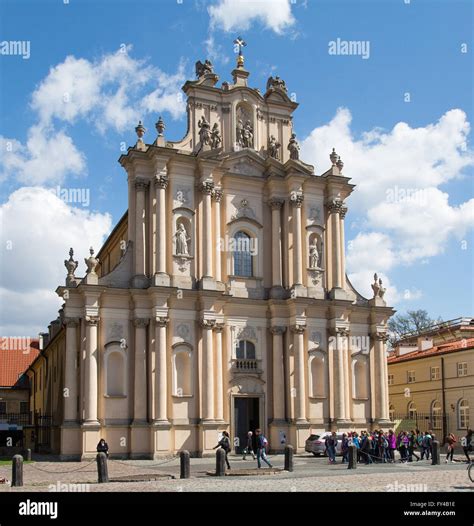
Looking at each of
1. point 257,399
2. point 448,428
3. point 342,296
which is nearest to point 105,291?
point 257,399

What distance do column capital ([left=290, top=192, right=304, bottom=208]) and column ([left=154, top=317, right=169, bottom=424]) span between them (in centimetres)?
1048

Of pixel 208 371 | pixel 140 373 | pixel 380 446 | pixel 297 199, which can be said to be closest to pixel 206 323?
pixel 208 371

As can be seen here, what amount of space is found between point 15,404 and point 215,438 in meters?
40.2

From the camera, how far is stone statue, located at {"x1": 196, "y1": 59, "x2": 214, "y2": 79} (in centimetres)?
4453

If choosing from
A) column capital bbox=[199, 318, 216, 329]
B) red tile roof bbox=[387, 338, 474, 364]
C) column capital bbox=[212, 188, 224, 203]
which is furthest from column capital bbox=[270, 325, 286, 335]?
red tile roof bbox=[387, 338, 474, 364]

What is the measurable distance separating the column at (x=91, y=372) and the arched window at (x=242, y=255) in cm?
908

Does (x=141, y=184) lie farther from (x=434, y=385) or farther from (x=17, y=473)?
(x=434, y=385)

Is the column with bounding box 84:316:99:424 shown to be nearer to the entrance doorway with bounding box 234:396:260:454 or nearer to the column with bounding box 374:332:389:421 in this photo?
the entrance doorway with bounding box 234:396:260:454

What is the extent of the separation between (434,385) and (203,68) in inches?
1163

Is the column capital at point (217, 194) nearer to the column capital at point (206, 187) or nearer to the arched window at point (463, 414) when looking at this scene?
the column capital at point (206, 187)

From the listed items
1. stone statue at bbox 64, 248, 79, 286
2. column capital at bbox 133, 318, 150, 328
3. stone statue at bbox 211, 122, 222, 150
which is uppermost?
stone statue at bbox 211, 122, 222, 150

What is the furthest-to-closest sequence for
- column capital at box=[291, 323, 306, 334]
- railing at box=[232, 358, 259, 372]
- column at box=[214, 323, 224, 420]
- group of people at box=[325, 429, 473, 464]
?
column capital at box=[291, 323, 306, 334]
railing at box=[232, 358, 259, 372]
column at box=[214, 323, 224, 420]
group of people at box=[325, 429, 473, 464]

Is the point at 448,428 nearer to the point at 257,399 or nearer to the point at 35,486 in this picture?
the point at 257,399

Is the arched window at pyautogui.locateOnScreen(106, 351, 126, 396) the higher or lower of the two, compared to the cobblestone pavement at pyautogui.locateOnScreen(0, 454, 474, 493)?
higher
